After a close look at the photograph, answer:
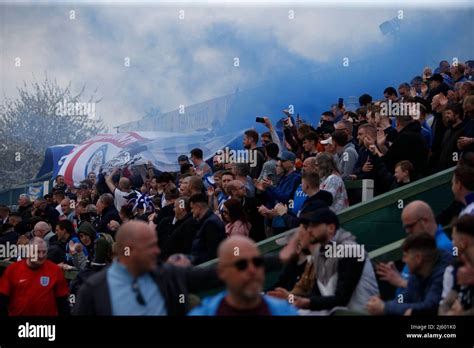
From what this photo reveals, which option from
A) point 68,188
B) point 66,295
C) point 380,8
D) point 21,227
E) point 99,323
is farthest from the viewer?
point 68,188

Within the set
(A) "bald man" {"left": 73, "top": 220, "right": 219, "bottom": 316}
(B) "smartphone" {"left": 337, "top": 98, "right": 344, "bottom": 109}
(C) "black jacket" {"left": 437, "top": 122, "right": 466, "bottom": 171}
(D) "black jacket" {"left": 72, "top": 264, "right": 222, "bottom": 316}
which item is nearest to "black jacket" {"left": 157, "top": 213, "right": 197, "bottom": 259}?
(C) "black jacket" {"left": 437, "top": 122, "right": 466, "bottom": 171}

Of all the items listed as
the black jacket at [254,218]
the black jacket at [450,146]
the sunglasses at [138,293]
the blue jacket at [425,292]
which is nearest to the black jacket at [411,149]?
the black jacket at [450,146]

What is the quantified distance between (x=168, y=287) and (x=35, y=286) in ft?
11.6

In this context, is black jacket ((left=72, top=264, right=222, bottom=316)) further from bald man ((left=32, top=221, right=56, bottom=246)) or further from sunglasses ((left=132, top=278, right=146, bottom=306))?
bald man ((left=32, top=221, right=56, bottom=246))

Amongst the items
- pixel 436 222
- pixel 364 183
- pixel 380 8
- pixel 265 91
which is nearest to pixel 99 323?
pixel 436 222

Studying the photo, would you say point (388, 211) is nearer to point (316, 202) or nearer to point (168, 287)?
point (316, 202)

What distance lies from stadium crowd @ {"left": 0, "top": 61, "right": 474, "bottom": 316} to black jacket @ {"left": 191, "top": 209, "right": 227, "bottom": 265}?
1 centimetres

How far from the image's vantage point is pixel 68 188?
14.2 metres

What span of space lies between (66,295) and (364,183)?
2.98 metres

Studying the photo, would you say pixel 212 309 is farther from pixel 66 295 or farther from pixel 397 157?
pixel 397 157

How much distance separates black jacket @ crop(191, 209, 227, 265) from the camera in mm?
9492

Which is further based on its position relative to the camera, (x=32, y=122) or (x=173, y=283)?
(x=32, y=122)

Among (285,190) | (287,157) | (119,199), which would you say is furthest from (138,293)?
(119,199)

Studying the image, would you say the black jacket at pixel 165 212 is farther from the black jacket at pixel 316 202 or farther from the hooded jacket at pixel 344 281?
the hooded jacket at pixel 344 281
